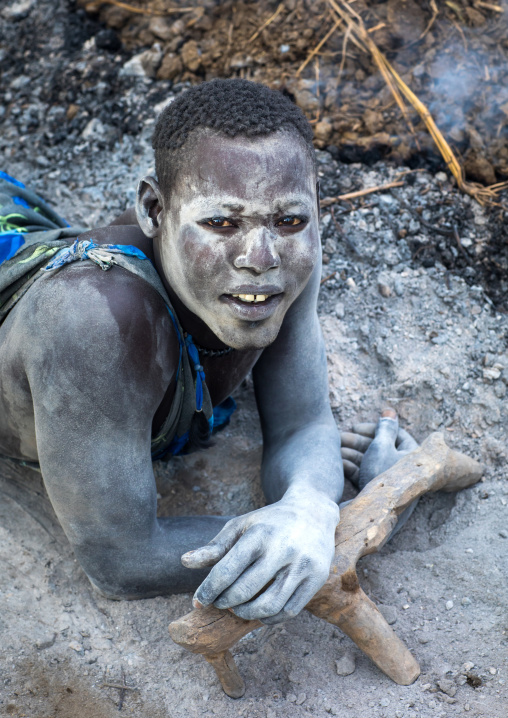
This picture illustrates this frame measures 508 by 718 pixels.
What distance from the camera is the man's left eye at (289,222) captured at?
1.77 m

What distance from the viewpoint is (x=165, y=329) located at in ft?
6.13

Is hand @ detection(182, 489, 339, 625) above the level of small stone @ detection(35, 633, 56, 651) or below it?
above

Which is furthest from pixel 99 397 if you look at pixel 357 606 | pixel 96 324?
pixel 357 606

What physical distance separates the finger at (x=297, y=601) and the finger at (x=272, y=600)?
0.01 meters

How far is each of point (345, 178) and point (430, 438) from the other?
1441 mm

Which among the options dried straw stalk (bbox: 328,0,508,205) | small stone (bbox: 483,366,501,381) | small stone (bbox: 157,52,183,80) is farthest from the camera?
small stone (bbox: 157,52,183,80)

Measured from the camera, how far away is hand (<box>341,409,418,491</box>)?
2379 mm

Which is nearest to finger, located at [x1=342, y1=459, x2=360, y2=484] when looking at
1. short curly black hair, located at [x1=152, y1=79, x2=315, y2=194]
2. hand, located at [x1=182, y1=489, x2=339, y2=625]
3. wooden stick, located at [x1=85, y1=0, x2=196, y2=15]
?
hand, located at [x1=182, y1=489, x2=339, y2=625]

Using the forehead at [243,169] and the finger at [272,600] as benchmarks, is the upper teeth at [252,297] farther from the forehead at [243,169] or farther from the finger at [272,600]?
the finger at [272,600]

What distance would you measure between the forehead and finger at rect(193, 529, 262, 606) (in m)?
0.78

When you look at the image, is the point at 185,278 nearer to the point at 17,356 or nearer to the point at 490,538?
the point at 17,356

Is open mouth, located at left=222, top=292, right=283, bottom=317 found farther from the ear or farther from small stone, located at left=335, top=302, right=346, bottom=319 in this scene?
small stone, located at left=335, top=302, right=346, bottom=319

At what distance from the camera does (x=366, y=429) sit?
261cm

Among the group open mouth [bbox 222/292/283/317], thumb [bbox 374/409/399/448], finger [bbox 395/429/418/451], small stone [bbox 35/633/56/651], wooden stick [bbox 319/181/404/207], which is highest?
open mouth [bbox 222/292/283/317]
